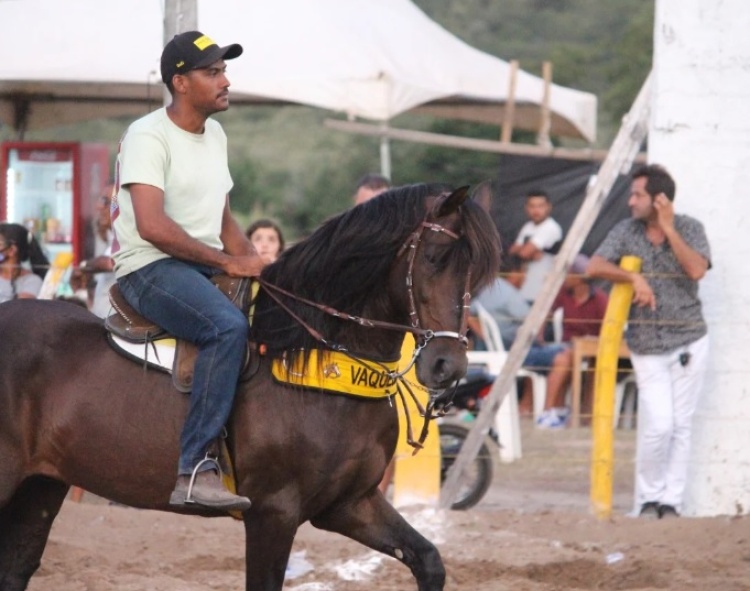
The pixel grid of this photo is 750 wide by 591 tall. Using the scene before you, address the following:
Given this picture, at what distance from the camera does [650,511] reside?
9.14m

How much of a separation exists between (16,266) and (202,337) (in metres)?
5.26

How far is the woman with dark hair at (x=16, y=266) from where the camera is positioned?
10477mm

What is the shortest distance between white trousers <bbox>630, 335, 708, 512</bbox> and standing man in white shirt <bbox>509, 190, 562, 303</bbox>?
4.32 meters

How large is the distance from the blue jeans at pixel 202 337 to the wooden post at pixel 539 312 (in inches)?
148

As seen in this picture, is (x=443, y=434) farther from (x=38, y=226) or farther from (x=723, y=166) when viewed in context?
(x=38, y=226)

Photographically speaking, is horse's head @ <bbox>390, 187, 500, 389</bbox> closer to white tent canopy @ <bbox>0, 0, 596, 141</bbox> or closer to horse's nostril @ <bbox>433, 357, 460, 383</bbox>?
horse's nostril @ <bbox>433, 357, 460, 383</bbox>

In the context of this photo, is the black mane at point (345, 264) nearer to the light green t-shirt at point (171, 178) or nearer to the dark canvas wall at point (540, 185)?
the light green t-shirt at point (171, 178)

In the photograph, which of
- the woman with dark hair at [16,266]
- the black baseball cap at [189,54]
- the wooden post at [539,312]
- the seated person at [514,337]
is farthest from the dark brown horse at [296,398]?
the seated person at [514,337]

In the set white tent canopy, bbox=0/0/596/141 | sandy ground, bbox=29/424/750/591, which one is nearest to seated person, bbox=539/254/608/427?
white tent canopy, bbox=0/0/596/141

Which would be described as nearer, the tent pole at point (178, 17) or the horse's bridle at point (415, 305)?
the horse's bridle at point (415, 305)

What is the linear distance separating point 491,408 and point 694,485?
1.46 metres

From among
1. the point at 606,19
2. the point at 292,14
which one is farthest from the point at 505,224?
the point at 606,19

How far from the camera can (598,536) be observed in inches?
340

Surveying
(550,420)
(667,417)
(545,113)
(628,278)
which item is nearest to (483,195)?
(628,278)
